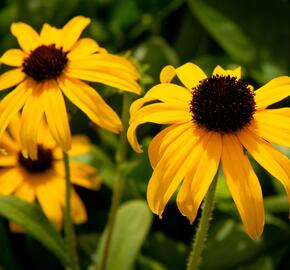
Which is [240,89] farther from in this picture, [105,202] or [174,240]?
[105,202]

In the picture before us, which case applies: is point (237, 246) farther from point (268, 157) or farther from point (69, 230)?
point (268, 157)

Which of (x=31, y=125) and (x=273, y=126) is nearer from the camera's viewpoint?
(x=273, y=126)

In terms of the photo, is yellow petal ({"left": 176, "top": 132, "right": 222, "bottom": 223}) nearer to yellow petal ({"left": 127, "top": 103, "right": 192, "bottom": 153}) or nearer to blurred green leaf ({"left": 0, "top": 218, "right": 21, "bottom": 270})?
yellow petal ({"left": 127, "top": 103, "right": 192, "bottom": 153})

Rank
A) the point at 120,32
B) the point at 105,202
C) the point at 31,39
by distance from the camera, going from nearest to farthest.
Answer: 1. the point at 31,39
2. the point at 105,202
3. the point at 120,32

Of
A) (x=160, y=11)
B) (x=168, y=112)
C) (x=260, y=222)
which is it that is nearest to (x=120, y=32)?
(x=160, y=11)

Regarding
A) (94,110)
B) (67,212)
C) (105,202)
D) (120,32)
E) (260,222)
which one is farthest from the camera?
(120,32)

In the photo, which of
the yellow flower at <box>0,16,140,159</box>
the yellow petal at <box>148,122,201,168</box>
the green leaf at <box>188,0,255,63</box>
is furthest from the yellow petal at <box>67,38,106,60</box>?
the green leaf at <box>188,0,255,63</box>

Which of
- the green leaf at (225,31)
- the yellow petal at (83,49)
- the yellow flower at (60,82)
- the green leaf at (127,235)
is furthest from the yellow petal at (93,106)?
the green leaf at (225,31)

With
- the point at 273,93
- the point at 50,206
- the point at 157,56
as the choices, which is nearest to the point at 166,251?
the point at 50,206
